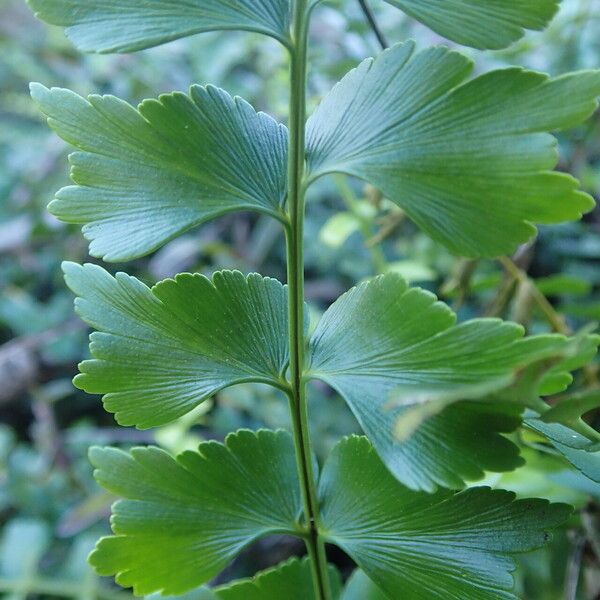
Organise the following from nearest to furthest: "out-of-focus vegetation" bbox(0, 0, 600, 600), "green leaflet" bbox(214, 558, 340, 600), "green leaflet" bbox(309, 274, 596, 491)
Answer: "green leaflet" bbox(309, 274, 596, 491) < "green leaflet" bbox(214, 558, 340, 600) < "out-of-focus vegetation" bbox(0, 0, 600, 600)

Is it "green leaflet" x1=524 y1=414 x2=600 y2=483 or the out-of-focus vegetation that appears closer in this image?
"green leaflet" x1=524 y1=414 x2=600 y2=483

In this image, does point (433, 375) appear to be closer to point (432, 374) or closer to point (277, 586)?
point (432, 374)

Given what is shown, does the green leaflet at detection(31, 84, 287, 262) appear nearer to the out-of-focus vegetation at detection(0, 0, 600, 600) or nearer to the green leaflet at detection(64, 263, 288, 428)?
the green leaflet at detection(64, 263, 288, 428)

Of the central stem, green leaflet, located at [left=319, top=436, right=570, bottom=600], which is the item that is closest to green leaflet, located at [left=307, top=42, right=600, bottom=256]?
the central stem

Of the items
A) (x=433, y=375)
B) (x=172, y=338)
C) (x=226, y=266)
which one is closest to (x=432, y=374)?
(x=433, y=375)

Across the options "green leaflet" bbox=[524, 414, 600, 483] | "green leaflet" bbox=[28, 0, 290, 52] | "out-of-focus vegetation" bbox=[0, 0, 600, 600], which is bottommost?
"out-of-focus vegetation" bbox=[0, 0, 600, 600]

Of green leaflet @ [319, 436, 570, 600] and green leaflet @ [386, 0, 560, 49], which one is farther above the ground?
green leaflet @ [386, 0, 560, 49]

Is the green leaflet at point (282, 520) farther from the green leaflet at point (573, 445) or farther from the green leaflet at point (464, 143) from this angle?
the green leaflet at point (464, 143)
